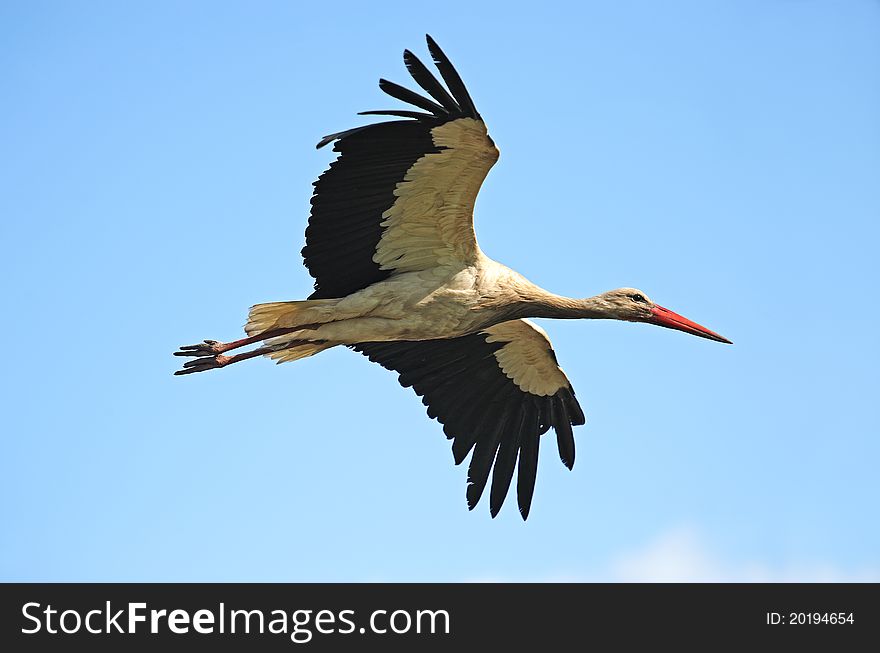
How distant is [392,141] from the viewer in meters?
9.40

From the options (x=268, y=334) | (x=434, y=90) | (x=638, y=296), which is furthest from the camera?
(x=638, y=296)

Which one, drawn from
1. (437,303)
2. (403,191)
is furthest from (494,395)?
(403,191)

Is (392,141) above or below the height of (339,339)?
above

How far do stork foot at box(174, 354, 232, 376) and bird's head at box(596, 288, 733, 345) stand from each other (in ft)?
9.98

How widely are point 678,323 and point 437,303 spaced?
7.41 feet

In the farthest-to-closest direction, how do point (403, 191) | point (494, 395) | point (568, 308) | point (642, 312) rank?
point (494, 395)
point (642, 312)
point (568, 308)
point (403, 191)

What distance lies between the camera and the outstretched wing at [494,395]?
11352 millimetres

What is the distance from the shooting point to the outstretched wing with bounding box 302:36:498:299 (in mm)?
9078

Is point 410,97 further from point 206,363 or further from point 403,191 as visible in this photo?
point 206,363

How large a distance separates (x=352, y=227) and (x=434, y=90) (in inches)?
58.8

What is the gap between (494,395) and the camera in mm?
11617
